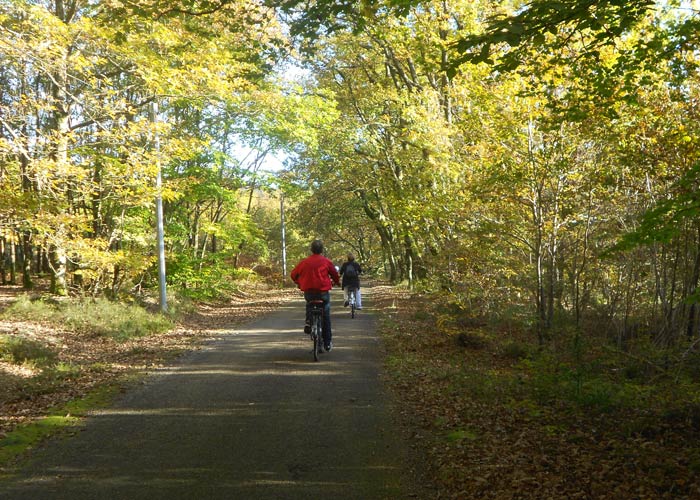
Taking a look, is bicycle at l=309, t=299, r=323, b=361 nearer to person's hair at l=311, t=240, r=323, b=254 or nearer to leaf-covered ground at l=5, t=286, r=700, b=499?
person's hair at l=311, t=240, r=323, b=254

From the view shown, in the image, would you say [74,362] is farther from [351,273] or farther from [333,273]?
[351,273]

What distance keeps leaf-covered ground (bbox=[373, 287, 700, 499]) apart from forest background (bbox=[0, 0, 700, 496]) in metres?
0.32

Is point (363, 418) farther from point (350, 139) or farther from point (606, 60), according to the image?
point (350, 139)

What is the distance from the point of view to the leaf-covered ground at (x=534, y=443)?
164 inches

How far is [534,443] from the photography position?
204 inches

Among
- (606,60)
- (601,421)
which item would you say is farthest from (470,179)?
(601,421)

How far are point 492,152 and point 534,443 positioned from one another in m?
6.43

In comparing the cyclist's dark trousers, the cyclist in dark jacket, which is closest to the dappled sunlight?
the cyclist's dark trousers

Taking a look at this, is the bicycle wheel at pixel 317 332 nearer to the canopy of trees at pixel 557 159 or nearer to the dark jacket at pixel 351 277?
the canopy of trees at pixel 557 159

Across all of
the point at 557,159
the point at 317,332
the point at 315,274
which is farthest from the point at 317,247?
the point at 557,159

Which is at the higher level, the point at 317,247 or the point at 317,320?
the point at 317,247

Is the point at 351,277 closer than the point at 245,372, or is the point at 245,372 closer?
the point at 245,372

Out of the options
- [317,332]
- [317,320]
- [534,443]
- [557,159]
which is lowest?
[534,443]

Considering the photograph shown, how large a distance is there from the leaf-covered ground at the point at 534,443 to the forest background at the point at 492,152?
1.06ft
